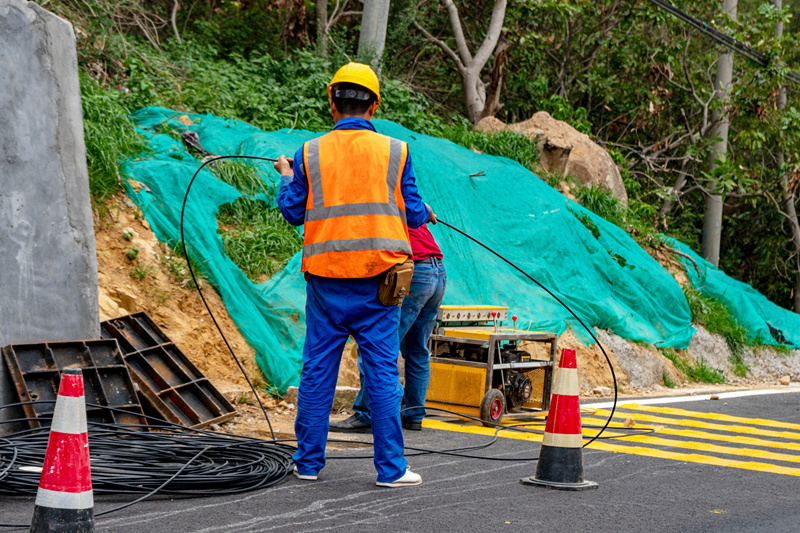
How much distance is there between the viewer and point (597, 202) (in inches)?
575

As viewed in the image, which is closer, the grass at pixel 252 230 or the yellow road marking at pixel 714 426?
the yellow road marking at pixel 714 426

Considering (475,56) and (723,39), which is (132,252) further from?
(723,39)

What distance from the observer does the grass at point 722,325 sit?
13.1 m

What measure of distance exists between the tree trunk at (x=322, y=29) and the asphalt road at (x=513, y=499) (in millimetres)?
10079

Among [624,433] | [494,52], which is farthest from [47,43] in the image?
[494,52]

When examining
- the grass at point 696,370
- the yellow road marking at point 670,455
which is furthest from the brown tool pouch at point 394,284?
the grass at point 696,370

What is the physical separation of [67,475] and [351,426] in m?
3.42

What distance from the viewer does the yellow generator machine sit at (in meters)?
6.94

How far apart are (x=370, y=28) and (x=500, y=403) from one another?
372 inches

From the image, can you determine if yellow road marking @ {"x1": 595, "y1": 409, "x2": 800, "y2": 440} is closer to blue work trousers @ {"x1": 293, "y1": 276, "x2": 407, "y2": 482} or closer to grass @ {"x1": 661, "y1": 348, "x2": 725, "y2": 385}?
blue work trousers @ {"x1": 293, "y1": 276, "x2": 407, "y2": 482}

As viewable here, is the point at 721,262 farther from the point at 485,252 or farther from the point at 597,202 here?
the point at 485,252

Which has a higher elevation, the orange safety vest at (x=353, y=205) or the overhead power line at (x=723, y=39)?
the overhead power line at (x=723, y=39)

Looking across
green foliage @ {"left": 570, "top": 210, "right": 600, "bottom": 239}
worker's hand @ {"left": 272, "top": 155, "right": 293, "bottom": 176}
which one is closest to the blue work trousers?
worker's hand @ {"left": 272, "top": 155, "right": 293, "bottom": 176}

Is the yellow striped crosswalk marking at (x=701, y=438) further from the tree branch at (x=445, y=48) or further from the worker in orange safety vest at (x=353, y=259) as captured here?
the tree branch at (x=445, y=48)
